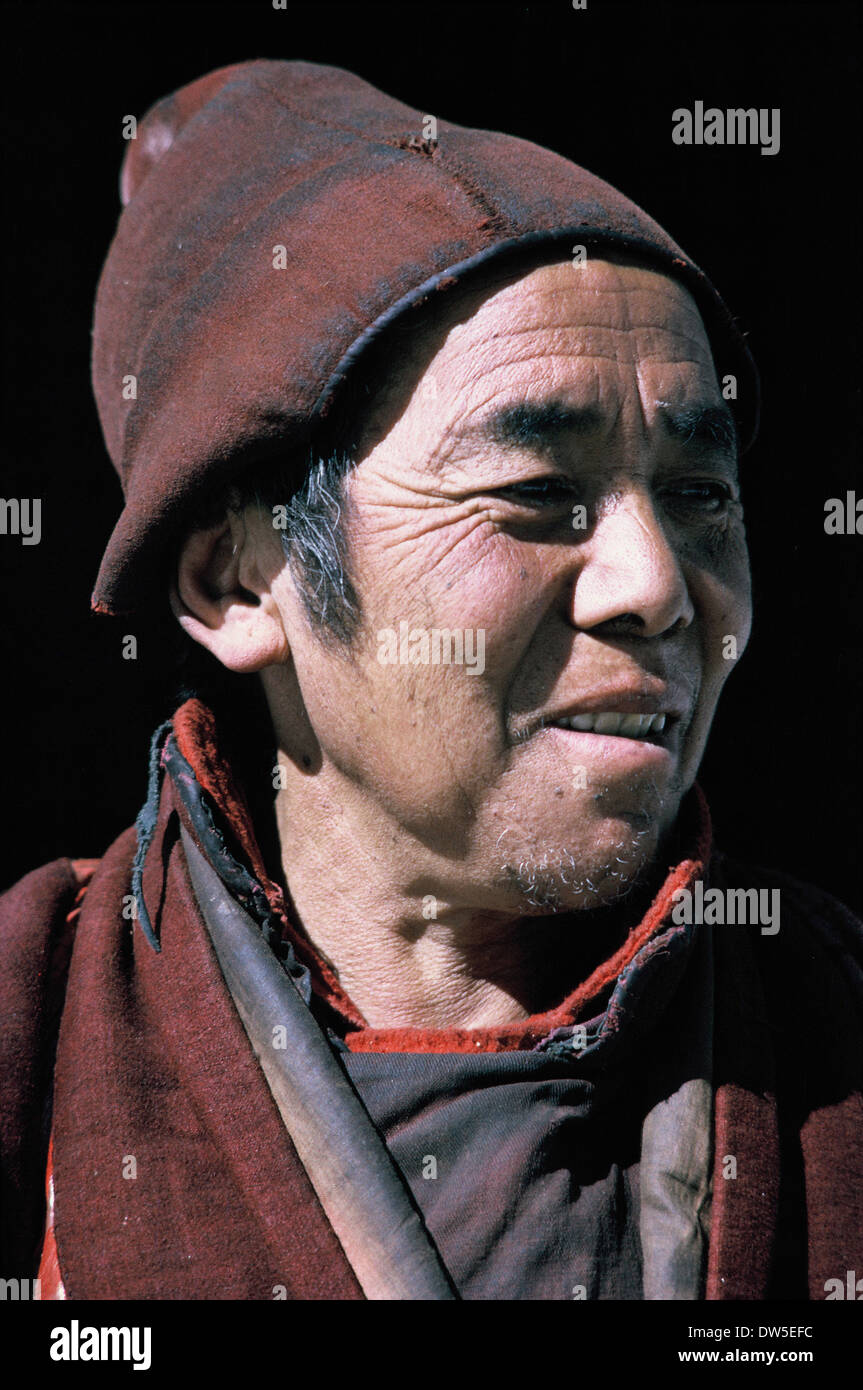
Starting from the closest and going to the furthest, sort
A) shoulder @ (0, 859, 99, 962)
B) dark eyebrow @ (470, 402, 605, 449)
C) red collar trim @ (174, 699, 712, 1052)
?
dark eyebrow @ (470, 402, 605, 449), red collar trim @ (174, 699, 712, 1052), shoulder @ (0, 859, 99, 962)

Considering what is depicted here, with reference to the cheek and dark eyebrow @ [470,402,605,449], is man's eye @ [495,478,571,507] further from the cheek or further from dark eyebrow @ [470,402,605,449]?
the cheek

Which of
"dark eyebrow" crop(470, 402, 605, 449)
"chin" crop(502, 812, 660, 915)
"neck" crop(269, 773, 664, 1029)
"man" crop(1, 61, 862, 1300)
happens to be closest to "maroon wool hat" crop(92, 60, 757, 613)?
"man" crop(1, 61, 862, 1300)

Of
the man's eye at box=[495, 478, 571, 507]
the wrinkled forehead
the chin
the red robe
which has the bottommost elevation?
the red robe

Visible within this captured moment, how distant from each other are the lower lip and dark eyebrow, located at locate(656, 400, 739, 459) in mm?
517

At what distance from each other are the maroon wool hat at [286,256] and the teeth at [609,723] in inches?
25.4

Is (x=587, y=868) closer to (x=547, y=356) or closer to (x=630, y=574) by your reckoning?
(x=630, y=574)

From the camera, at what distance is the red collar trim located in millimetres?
2088

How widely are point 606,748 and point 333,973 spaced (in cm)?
69

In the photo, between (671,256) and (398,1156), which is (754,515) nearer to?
(671,256)

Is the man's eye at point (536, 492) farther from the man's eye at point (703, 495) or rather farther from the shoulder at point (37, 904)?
the shoulder at point (37, 904)

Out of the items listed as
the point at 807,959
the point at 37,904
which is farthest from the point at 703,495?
the point at 37,904

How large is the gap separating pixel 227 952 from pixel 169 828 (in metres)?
0.30

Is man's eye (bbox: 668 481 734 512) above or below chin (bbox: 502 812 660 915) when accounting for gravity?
above

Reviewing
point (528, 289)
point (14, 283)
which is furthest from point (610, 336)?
point (14, 283)
